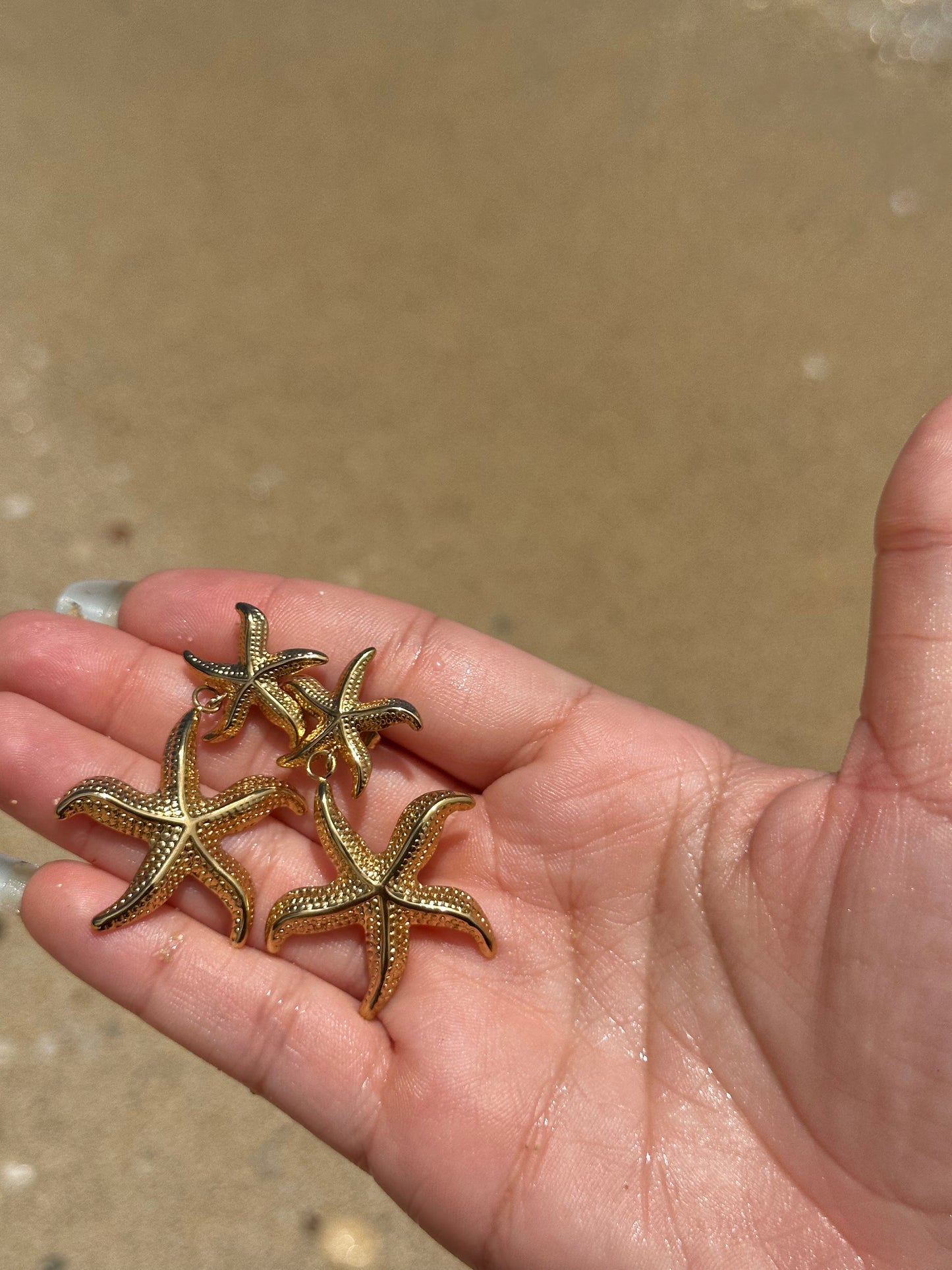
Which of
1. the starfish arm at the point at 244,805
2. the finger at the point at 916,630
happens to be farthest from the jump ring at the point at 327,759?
the finger at the point at 916,630

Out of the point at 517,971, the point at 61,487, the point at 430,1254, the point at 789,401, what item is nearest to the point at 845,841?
the point at 517,971

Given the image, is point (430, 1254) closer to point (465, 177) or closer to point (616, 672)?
point (616, 672)

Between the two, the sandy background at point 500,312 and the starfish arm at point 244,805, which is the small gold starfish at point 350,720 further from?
the sandy background at point 500,312

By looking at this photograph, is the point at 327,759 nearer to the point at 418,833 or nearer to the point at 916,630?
the point at 418,833

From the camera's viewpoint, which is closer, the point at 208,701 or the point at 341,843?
the point at 341,843

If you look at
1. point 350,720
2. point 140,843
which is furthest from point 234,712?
point 140,843

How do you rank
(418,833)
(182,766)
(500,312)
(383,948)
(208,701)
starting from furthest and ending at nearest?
(500,312) → (208,701) → (182,766) → (418,833) → (383,948)
